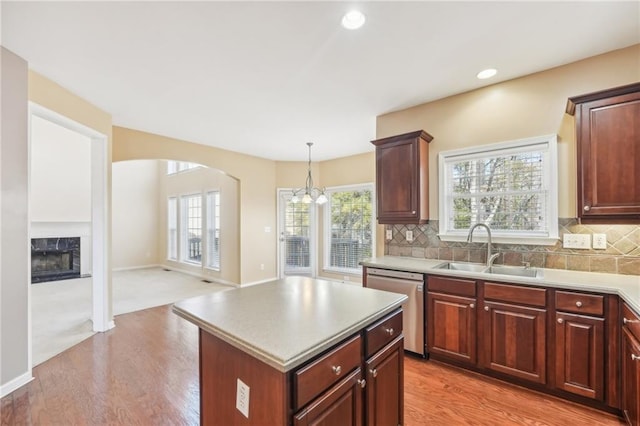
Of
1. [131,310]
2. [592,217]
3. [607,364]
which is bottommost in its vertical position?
[131,310]

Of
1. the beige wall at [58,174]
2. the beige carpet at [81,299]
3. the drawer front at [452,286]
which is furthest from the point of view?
the beige wall at [58,174]

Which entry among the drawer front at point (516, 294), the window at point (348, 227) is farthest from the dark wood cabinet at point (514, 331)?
the window at point (348, 227)

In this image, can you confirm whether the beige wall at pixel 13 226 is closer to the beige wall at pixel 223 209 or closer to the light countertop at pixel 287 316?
the light countertop at pixel 287 316

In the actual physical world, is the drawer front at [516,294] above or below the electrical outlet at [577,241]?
below

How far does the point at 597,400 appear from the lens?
1.99 meters

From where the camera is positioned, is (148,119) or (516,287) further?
(148,119)

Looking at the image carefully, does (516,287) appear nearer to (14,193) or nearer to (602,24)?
(602,24)

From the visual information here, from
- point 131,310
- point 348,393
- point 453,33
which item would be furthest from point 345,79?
point 131,310

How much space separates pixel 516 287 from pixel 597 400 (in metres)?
0.86

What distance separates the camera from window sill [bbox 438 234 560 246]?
254 centimetres

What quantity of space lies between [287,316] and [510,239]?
2.38 m

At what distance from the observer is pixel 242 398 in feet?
3.94

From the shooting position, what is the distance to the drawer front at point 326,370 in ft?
3.51

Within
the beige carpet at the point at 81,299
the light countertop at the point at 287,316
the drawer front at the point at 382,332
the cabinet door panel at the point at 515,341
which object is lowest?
Answer: the beige carpet at the point at 81,299
